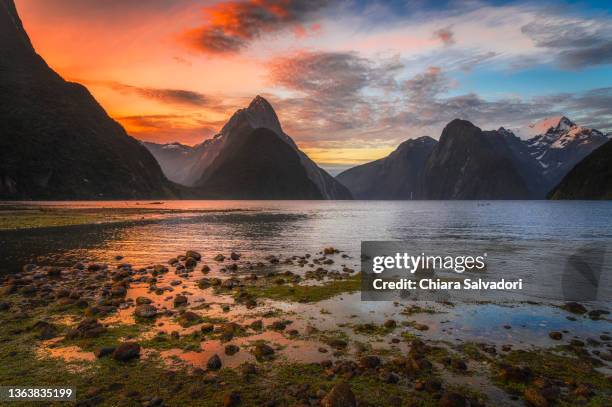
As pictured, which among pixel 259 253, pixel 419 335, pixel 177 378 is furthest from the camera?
pixel 259 253

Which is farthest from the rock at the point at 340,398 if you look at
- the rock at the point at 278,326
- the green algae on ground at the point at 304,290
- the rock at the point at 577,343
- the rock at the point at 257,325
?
the green algae on ground at the point at 304,290

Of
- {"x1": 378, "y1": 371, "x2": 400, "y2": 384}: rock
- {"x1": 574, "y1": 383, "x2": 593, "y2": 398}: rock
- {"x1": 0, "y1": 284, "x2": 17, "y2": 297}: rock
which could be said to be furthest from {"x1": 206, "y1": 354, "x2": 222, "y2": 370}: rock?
{"x1": 0, "y1": 284, "x2": 17, "y2": 297}: rock

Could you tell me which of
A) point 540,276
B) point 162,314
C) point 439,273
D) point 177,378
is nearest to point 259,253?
point 439,273

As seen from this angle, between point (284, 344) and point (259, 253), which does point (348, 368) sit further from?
point (259, 253)

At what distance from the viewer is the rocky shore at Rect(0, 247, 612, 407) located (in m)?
10.4

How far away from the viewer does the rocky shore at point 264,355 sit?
10367mm

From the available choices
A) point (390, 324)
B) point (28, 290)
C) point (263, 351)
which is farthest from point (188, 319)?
point (28, 290)

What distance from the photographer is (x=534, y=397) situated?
33.3ft

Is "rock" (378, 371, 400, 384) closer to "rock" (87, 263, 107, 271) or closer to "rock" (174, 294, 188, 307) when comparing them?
"rock" (174, 294, 188, 307)

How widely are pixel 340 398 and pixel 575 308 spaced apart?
1606 centimetres

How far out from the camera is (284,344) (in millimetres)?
14148

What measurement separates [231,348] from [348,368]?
4.25 m

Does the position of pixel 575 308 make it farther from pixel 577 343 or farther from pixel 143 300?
pixel 143 300

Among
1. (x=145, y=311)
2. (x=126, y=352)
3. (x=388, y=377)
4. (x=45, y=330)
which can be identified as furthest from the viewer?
(x=145, y=311)
